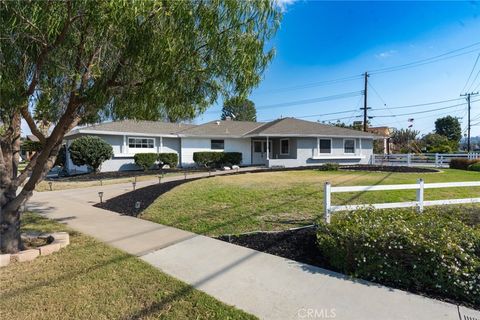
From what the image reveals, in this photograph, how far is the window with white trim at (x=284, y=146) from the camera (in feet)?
92.1

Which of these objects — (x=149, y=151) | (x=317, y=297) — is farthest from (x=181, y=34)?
(x=149, y=151)

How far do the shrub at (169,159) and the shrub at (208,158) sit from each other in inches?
60.3

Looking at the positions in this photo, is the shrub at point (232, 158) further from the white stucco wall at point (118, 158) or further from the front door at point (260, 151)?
the white stucco wall at point (118, 158)

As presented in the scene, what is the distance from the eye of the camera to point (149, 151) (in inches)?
964

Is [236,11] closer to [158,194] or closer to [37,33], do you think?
[37,33]

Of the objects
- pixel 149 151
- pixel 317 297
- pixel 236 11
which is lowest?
pixel 317 297

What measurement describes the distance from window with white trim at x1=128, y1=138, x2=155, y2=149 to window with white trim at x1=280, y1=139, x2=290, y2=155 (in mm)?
11039

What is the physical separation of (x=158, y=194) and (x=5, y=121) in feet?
20.5

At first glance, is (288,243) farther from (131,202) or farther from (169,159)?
(169,159)

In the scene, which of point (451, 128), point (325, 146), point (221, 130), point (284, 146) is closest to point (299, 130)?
point (284, 146)

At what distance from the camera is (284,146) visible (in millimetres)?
28672

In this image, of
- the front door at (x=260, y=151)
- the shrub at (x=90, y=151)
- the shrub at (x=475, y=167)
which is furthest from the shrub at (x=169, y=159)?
the shrub at (x=475, y=167)

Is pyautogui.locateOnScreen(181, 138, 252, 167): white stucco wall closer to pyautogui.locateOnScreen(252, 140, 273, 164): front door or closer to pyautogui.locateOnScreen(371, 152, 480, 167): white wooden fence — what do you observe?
pyautogui.locateOnScreen(252, 140, 273, 164): front door

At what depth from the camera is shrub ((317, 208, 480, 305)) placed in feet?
13.4
